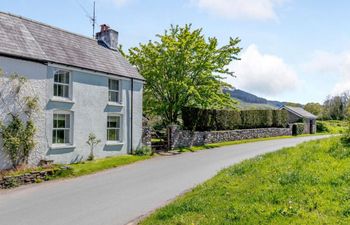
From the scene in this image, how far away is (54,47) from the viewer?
20.2 m

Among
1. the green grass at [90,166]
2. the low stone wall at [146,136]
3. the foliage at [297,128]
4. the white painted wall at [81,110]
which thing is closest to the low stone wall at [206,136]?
the low stone wall at [146,136]

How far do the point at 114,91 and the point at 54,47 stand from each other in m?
5.14

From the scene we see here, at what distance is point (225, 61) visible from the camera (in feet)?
108

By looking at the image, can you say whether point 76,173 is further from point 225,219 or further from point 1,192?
point 225,219

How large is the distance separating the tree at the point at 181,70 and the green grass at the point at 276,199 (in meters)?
19.5

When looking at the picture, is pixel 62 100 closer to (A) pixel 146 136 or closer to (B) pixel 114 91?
(B) pixel 114 91

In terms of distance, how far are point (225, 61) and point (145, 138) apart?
1216 centimetres

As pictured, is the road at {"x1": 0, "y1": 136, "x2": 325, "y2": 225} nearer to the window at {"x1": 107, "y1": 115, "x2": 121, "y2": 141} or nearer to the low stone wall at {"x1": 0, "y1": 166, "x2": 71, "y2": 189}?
the low stone wall at {"x1": 0, "y1": 166, "x2": 71, "y2": 189}

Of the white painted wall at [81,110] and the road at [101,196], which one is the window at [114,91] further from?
the road at [101,196]

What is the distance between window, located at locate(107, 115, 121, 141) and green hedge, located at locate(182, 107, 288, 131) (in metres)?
9.07

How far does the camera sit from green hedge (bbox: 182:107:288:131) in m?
31.5

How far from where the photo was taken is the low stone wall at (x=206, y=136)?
93.7ft

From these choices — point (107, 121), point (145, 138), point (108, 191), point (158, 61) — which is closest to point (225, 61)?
point (158, 61)

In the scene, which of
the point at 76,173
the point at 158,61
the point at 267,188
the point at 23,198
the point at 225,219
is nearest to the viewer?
the point at 225,219
